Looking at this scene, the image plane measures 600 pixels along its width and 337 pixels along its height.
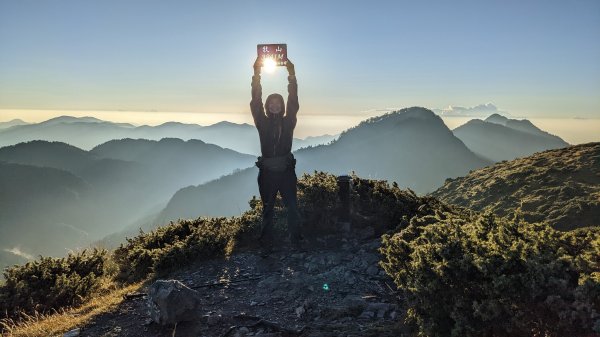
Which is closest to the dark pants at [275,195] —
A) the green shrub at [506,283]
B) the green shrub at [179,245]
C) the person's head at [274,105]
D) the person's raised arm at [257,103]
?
the green shrub at [179,245]

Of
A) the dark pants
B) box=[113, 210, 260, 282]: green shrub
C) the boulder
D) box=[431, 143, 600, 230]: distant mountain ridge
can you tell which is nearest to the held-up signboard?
the dark pants

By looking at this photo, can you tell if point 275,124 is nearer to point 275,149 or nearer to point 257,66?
point 275,149

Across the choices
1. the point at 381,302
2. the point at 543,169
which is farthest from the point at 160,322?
the point at 543,169

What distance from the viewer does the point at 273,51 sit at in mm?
9398

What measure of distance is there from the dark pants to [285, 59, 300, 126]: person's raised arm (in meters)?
1.35

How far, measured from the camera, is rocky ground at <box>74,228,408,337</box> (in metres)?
6.27

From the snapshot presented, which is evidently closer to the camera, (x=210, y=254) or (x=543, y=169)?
(x=210, y=254)

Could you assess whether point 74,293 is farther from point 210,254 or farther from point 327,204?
point 327,204

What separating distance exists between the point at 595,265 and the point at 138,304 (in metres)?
7.14

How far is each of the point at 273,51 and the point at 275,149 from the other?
2.37m

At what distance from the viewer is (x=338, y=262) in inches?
368

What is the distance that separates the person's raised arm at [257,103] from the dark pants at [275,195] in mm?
1283

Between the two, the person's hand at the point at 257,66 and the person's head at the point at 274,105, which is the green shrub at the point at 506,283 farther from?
the person's hand at the point at 257,66

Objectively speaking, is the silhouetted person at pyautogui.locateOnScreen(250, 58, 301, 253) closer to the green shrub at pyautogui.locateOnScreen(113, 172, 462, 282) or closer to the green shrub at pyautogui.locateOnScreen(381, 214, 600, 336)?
the green shrub at pyautogui.locateOnScreen(113, 172, 462, 282)
